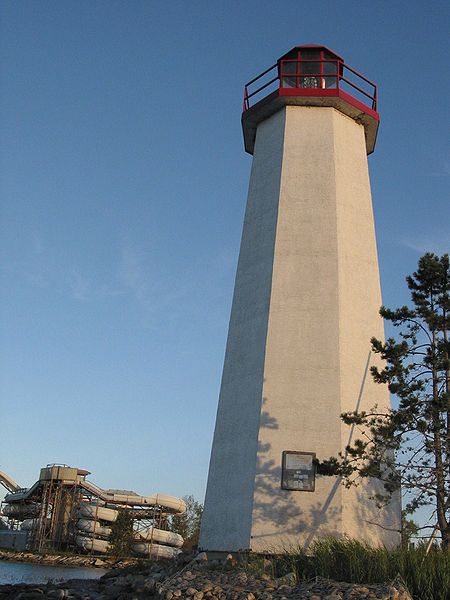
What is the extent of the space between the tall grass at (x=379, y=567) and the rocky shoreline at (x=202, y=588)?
19.0 inches

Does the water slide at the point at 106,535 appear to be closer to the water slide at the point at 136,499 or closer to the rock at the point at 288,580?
the water slide at the point at 136,499

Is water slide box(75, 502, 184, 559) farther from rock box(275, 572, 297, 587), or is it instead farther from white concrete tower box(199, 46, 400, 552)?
rock box(275, 572, 297, 587)

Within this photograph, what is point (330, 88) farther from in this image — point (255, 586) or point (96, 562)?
point (96, 562)

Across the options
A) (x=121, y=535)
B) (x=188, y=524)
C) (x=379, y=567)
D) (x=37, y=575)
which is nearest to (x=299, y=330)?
(x=379, y=567)

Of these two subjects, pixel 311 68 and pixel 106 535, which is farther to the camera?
pixel 106 535

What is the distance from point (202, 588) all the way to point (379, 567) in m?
3.19

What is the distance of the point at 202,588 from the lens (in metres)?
11.9

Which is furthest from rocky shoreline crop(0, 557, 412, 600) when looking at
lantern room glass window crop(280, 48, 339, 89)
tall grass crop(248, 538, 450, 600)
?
lantern room glass window crop(280, 48, 339, 89)

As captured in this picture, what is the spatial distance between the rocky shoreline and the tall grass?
483 mm

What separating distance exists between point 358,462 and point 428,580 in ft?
24.7

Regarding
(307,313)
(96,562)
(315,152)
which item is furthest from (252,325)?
(96,562)

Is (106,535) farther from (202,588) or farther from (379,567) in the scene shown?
(379,567)

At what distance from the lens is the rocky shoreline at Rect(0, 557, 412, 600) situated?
1059 centimetres

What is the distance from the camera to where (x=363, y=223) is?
21.8m
